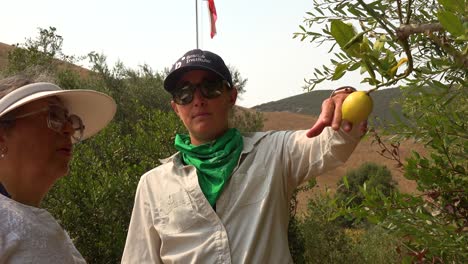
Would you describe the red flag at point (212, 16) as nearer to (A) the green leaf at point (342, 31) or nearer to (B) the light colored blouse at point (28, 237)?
(B) the light colored blouse at point (28, 237)

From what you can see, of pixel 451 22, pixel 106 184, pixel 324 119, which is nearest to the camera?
pixel 451 22

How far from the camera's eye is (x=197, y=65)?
234cm

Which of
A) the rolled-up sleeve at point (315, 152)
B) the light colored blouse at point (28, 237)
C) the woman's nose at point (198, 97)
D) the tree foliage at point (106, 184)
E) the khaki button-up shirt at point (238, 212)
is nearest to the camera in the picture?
the light colored blouse at point (28, 237)

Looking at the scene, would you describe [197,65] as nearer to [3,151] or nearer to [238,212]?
[238,212]

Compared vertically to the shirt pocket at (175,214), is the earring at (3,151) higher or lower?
higher

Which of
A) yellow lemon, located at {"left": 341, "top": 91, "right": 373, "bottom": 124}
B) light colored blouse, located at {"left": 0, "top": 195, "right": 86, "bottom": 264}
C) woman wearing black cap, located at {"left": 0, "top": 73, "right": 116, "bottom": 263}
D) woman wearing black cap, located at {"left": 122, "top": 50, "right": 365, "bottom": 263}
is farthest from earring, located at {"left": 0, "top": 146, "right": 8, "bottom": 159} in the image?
yellow lemon, located at {"left": 341, "top": 91, "right": 373, "bottom": 124}

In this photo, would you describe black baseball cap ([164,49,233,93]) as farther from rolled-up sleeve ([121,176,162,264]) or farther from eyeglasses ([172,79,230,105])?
rolled-up sleeve ([121,176,162,264])

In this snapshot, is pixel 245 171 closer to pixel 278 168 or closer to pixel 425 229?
pixel 278 168

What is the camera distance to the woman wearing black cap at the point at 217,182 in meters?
2.05

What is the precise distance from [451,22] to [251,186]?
1379 millimetres

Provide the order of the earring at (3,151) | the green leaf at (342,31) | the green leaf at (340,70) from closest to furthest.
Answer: the green leaf at (342,31) < the green leaf at (340,70) < the earring at (3,151)

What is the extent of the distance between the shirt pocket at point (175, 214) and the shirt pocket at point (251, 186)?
0.20 m

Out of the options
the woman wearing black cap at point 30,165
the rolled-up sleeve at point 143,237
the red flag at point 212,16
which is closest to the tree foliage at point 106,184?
the red flag at point 212,16

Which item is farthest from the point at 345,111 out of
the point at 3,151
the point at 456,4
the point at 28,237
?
the point at 3,151
